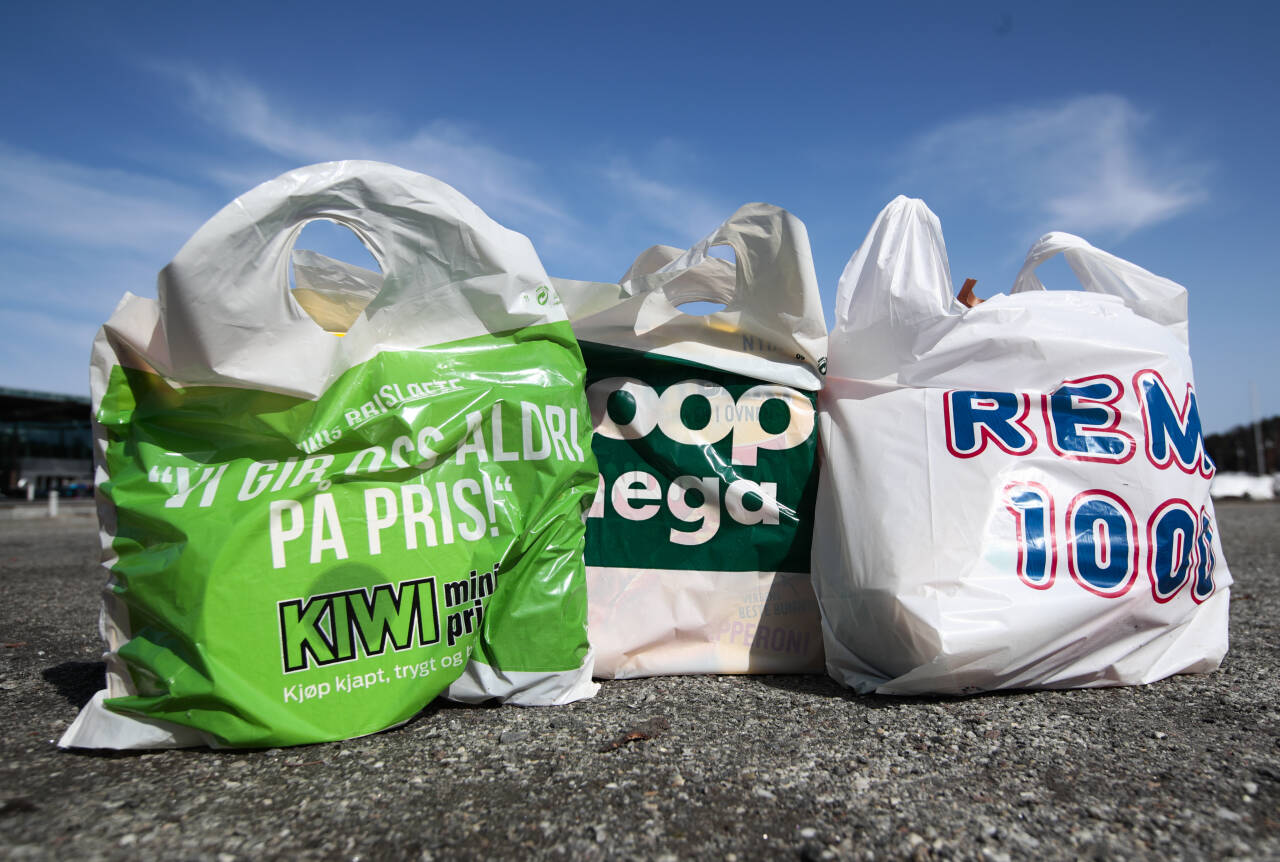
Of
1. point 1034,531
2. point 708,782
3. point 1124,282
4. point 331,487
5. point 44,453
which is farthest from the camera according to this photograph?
point 44,453

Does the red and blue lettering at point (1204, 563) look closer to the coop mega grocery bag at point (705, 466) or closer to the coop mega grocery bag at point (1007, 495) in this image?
the coop mega grocery bag at point (1007, 495)

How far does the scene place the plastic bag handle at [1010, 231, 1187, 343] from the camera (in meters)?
1.51

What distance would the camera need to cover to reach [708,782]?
89 centimetres

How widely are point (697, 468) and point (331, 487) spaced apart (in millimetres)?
642

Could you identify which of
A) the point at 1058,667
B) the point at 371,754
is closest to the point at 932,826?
the point at 1058,667

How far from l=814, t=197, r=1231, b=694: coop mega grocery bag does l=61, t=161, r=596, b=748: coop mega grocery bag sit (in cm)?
48

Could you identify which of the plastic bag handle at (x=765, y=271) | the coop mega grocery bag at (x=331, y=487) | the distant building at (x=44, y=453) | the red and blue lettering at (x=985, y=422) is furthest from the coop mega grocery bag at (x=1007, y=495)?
the distant building at (x=44, y=453)

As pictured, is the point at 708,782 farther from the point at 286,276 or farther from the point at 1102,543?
the point at 286,276

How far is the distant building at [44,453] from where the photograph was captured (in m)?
18.3

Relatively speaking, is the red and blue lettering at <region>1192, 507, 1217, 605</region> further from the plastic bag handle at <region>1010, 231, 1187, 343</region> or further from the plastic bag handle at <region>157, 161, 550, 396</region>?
the plastic bag handle at <region>157, 161, 550, 396</region>

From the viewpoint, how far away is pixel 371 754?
38.8 inches

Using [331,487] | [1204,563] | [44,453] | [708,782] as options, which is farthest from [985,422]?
[44,453]

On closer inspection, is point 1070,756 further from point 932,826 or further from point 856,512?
point 856,512

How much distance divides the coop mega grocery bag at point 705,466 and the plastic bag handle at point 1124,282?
0.61 meters
